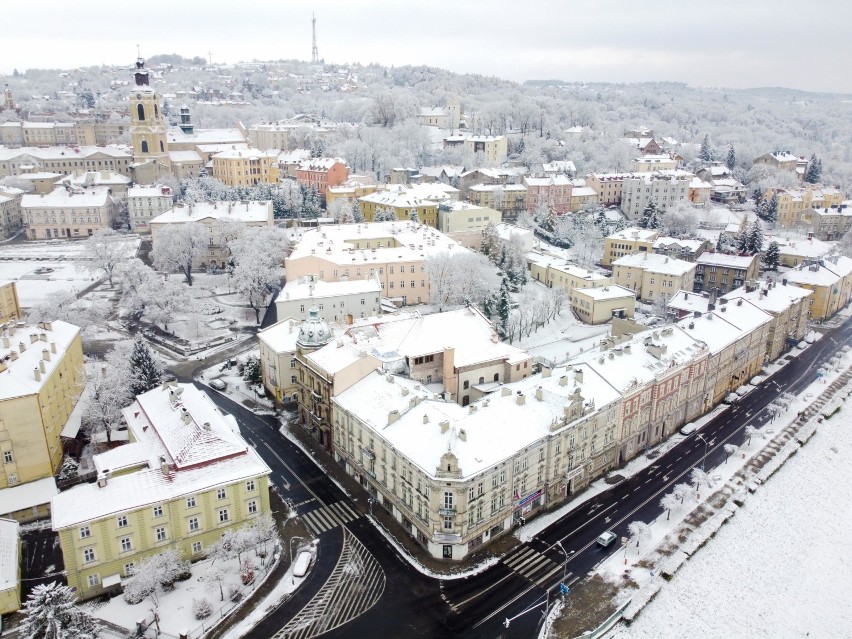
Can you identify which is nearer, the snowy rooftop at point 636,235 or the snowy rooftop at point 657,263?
the snowy rooftop at point 657,263

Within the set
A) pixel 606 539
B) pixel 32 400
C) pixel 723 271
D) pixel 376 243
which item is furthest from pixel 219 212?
pixel 606 539

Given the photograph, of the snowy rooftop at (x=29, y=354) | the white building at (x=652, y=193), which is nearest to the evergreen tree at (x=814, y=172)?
the white building at (x=652, y=193)

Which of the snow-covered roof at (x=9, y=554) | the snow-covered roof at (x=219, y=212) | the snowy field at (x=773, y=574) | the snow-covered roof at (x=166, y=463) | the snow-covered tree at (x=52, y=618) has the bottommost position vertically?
the snowy field at (x=773, y=574)

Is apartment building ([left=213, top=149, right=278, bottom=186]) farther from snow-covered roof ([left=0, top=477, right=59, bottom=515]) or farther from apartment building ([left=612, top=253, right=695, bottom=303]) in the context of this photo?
snow-covered roof ([left=0, top=477, right=59, bottom=515])

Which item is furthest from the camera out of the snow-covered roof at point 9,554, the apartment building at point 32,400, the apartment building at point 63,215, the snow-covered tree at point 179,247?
the apartment building at point 63,215

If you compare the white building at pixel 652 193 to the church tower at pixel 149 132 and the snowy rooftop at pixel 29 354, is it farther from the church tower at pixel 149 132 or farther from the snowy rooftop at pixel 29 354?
the snowy rooftop at pixel 29 354

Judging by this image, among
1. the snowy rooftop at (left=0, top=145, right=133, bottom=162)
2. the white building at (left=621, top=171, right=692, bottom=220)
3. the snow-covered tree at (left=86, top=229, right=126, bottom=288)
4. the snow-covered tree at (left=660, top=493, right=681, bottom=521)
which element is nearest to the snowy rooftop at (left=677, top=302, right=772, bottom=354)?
the snow-covered tree at (left=660, top=493, right=681, bottom=521)
